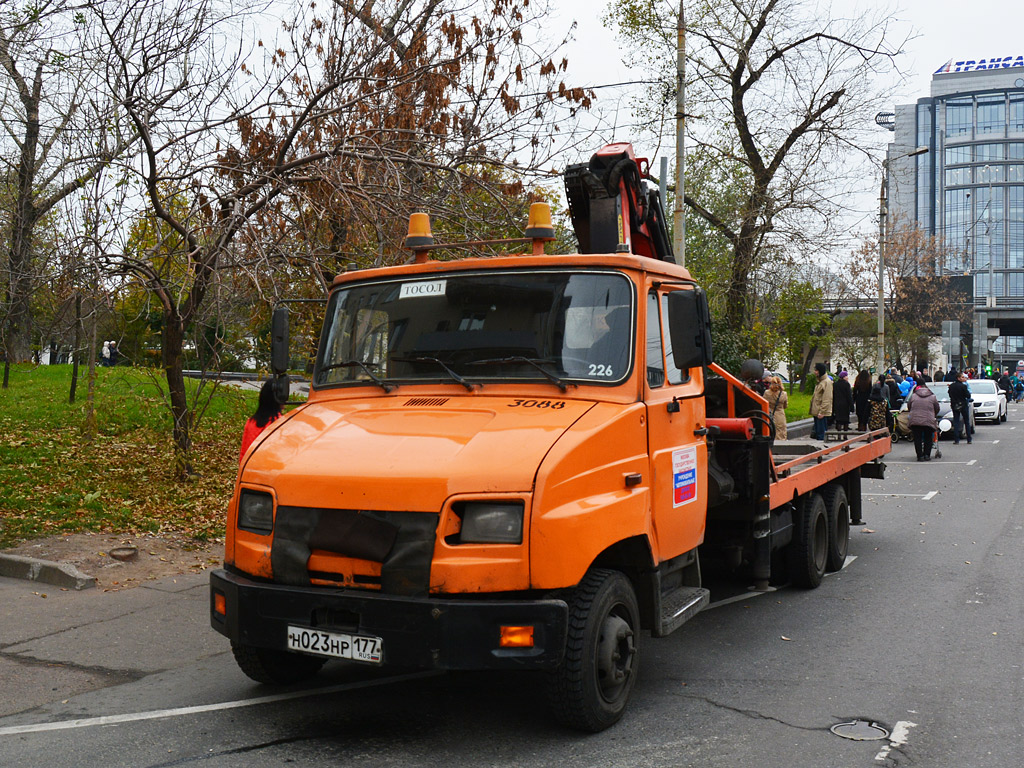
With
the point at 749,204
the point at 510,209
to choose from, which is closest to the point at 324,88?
the point at 510,209

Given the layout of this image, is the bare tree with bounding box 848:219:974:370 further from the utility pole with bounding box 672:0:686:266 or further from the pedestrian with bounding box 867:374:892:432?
the utility pole with bounding box 672:0:686:266

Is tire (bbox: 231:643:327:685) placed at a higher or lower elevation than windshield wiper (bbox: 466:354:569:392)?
lower

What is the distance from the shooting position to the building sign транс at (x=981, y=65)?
147m

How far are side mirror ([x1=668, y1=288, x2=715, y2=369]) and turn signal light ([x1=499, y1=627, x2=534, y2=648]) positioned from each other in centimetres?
196

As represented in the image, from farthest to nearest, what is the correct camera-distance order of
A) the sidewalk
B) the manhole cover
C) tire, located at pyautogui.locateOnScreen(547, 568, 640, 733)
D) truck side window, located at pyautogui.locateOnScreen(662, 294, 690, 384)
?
the sidewalk < truck side window, located at pyautogui.locateOnScreen(662, 294, 690, 384) < the manhole cover < tire, located at pyautogui.locateOnScreen(547, 568, 640, 733)

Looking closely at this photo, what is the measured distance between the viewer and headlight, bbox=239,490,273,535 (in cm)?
497

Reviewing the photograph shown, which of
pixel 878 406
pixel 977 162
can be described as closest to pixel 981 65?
pixel 977 162

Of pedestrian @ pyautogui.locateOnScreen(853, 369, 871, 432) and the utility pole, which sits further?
pedestrian @ pyautogui.locateOnScreen(853, 369, 871, 432)

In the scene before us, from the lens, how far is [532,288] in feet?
18.5

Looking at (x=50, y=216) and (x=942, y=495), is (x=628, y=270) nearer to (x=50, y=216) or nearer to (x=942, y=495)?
(x=942, y=495)

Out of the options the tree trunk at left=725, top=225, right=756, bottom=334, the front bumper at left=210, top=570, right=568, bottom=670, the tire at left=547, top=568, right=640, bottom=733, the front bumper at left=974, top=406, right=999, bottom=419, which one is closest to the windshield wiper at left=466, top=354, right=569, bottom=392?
the tire at left=547, top=568, right=640, bottom=733

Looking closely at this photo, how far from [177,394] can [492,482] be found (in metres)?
9.23

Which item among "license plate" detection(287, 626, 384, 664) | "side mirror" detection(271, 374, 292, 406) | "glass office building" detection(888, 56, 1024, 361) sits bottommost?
"license plate" detection(287, 626, 384, 664)

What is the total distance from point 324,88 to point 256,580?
8.02 meters
